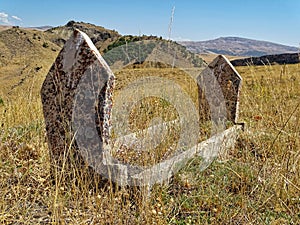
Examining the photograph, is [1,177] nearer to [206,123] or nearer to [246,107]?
[206,123]

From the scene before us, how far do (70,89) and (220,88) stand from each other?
9.91 feet

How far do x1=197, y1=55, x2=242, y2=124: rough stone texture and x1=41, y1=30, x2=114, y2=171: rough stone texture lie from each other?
9.03 ft

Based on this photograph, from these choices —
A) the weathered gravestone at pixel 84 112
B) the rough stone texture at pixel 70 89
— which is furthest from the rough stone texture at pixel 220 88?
the rough stone texture at pixel 70 89

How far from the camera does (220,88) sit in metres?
4.93

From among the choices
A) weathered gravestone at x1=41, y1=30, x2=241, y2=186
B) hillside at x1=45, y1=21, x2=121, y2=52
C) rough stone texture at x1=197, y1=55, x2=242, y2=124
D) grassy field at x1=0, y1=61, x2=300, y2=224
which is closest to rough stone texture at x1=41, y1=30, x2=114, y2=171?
weathered gravestone at x1=41, y1=30, x2=241, y2=186

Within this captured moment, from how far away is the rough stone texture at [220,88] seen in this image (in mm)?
4844

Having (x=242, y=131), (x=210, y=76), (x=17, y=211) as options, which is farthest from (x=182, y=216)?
(x=210, y=76)

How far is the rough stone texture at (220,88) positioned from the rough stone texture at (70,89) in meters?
2.75

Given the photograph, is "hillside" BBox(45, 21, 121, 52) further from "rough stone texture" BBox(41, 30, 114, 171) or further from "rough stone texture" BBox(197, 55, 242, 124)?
"rough stone texture" BBox(41, 30, 114, 171)

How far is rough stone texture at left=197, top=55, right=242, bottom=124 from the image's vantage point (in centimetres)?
484

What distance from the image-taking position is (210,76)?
493cm

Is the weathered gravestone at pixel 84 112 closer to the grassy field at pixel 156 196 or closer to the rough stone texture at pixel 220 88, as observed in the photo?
the grassy field at pixel 156 196

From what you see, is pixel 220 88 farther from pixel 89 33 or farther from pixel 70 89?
pixel 89 33

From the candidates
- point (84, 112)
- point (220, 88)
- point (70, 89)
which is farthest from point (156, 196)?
point (220, 88)
